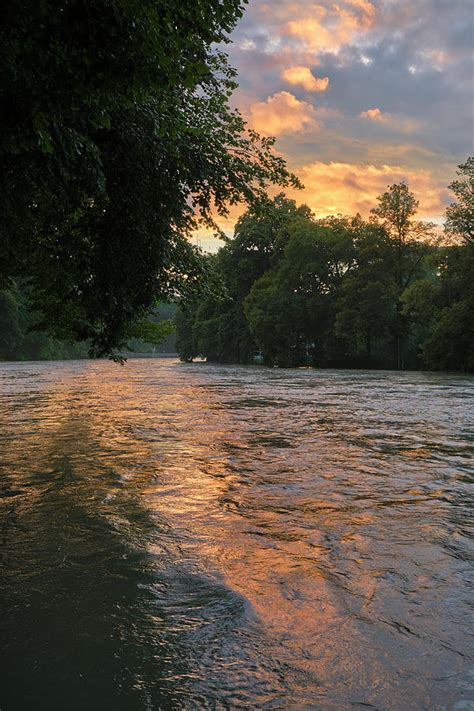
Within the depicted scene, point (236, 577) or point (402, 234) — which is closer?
point (236, 577)

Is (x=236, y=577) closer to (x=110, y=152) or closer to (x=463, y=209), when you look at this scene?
(x=110, y=152)

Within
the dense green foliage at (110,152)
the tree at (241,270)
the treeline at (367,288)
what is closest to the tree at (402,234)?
the treeline at (367,288)

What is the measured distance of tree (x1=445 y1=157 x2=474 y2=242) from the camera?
52500 mm

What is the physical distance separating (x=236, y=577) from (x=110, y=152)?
24.0 feet

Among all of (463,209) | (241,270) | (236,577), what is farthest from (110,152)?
(241,270)

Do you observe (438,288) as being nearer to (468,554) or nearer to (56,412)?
(56,412)

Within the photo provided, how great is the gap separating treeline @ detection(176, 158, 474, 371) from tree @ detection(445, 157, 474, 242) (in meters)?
0.09

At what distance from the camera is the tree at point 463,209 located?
2067 inches

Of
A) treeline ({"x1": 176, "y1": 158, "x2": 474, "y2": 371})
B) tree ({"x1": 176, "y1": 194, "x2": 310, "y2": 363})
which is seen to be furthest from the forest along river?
tree ({"x1": 176, "y1": 194, "x2": 310, "y2": 363})

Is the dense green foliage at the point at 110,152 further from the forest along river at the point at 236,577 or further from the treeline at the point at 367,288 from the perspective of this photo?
the treeline at the point at 367,288

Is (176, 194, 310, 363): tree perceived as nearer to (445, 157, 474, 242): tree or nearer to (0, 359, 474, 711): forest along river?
(445, 157, 474, 242): tree

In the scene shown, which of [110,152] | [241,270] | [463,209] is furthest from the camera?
[241,270]

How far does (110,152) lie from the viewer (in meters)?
9.81

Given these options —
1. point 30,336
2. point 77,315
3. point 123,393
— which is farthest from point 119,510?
point 30,336
